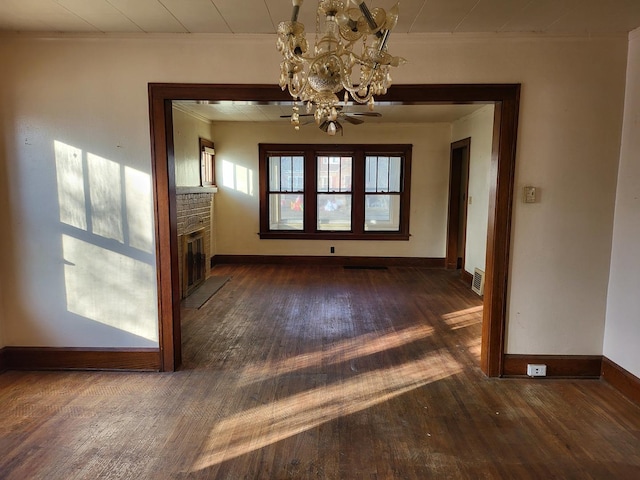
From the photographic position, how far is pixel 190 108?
5711 mm

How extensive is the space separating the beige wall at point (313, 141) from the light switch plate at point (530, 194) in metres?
4.19

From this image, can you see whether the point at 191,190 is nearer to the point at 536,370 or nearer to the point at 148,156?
the point at 148,156

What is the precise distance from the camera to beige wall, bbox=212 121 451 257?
273 inches

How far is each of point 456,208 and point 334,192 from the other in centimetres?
211

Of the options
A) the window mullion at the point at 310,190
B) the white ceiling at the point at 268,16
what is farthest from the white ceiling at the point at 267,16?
the window mullion at the point at 310,190

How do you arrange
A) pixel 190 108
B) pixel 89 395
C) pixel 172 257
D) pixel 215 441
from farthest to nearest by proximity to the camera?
1. pixel 190 108
2. pixel 172 257
3. pixel 89 395
4. pixel 215 441

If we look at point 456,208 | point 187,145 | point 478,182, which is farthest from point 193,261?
point 456,208

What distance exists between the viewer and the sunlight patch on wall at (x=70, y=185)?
115 inches

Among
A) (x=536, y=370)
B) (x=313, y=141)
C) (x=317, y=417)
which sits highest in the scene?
(x=313, y=141)

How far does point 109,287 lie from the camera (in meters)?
3.06

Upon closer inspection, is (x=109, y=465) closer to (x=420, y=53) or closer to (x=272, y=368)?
(x=272, y=368)

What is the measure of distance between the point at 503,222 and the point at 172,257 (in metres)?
2.44

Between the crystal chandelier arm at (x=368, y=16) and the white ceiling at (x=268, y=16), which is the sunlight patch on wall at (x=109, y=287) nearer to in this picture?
the white ceiling at (x=268, y=16)

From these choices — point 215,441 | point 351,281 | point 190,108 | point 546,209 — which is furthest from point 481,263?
point 190,108
